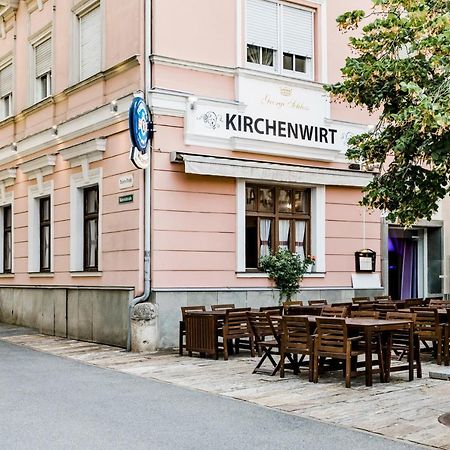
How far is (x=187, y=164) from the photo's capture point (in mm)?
14102

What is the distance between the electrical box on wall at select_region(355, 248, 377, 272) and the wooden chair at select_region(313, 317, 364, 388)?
22.8ft

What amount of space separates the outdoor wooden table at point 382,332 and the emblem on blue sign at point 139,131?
469cm

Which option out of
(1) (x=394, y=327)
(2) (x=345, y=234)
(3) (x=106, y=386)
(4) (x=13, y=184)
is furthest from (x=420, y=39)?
(4) (x=13, y=184)

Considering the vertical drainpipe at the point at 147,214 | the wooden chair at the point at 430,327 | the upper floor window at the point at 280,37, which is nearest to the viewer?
the wooden chair at the point at 430,327

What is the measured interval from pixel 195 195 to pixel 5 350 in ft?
14.9

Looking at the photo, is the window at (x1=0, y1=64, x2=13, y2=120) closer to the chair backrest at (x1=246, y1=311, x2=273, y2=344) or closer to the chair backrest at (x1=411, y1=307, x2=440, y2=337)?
the chair backrest at (x1=246, y1=311, x2=273, y2=344)

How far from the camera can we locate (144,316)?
1372 centimetres

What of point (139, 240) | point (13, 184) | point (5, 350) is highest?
point (13, 184)

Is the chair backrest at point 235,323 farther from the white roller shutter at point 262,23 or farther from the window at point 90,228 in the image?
→ the white roller shutter at point 262,23

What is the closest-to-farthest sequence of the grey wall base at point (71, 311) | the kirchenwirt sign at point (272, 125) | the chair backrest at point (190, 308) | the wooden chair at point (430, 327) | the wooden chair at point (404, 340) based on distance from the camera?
1. the wooden chair at point (404, 340)
2. the wooden chair at point (430, 327)
3. the chair backrest at point (190, 308)
4. the grey wall base at point (71, 311)
5. the kirchenwirt sign at point (272, 125)

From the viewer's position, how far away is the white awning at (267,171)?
1421 centimetres

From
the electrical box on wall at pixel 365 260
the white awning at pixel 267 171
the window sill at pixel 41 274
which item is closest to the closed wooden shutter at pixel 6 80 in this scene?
the window sill at pixel 41 274

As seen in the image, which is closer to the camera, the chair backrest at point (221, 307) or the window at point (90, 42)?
the chair backrest at point (221, 307)

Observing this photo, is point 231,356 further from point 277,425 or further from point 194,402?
point 277,425
